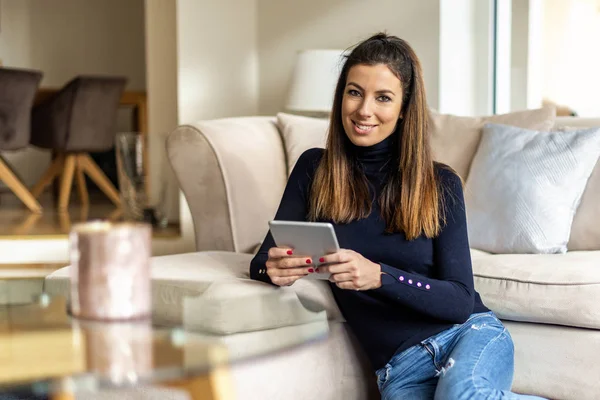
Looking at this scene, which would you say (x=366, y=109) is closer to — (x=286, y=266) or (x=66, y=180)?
(x=286, y=266)

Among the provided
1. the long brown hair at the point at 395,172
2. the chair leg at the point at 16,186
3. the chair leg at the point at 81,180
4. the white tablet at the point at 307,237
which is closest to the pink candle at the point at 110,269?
the white tablet at the point at 307,237

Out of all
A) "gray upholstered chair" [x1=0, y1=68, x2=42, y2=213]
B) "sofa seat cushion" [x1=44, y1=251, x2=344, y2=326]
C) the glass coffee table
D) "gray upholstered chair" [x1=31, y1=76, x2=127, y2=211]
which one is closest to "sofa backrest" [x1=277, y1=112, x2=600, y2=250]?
"sofa seat cushion" [x1=44, y1=251, x2=344, y2=326]

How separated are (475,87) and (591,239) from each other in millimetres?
1683

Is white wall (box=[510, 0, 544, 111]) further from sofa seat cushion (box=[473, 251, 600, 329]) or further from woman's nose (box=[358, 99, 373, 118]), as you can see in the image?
woman's nose (box=[358, 99, 373, 118])

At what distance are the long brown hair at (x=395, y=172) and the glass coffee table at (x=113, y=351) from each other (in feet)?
1.94

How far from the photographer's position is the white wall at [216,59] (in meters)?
4.56

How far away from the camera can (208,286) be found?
169cm

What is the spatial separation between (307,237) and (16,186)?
167 inches

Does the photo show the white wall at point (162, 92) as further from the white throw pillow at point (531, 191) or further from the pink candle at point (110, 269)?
the pink candle at point (110, 269)

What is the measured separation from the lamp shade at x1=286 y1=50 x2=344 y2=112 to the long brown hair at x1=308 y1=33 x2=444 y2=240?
1.90m

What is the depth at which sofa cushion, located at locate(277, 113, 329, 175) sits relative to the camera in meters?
2.83

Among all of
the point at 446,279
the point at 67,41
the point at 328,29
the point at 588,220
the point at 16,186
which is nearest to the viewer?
the point at 446,279

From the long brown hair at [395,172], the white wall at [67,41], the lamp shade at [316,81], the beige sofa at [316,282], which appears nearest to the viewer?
the long brown hair at [395,172]

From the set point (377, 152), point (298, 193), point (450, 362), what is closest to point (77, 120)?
point (298, 193)
